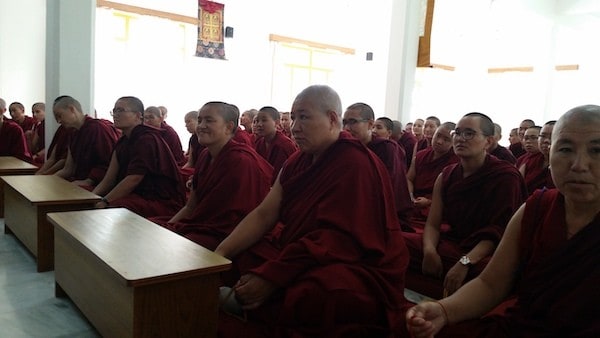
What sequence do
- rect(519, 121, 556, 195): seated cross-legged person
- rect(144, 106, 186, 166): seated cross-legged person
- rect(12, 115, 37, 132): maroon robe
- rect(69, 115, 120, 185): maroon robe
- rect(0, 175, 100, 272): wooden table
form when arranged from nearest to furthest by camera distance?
rect(0, 175, 100, 272): wooden table < rect(519, 121, 556, 195): seated cross-legged person < rect(69, 115, 120, 185): maroon robe < rect(144, 106, 186, 166): seated cross-legged person < rect(12, 115, 37, 132): maroon robe

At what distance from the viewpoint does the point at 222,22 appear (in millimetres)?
10703

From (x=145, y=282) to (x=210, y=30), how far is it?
928 cm

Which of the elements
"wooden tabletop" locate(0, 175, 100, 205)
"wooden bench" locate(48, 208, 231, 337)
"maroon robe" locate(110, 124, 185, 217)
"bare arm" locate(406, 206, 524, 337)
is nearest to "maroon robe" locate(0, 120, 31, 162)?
"wooden tabletop" locate(0, 175, 100, 205)

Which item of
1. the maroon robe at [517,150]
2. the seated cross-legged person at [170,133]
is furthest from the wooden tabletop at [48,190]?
the maroon robe at [517,150]

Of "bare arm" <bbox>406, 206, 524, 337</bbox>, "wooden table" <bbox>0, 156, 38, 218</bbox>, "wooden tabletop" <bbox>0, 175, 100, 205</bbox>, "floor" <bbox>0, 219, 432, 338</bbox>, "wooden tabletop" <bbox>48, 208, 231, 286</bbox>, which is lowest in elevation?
"floor" <bbox>0, 219, 432, 338</bbox>

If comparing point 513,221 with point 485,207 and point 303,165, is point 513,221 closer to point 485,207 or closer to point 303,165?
point 303,165

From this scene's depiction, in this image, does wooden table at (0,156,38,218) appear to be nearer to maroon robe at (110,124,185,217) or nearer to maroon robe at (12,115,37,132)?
maroon robe at (110,124,185,217)

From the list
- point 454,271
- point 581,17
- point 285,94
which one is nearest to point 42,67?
point 285,94

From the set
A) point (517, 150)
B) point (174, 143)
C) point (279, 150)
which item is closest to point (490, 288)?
point (279, 150)

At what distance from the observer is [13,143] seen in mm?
6930

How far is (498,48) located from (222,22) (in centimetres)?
926

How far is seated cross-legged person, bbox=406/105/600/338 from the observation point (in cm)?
160

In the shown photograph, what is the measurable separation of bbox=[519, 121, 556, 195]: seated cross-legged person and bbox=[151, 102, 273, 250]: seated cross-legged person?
2717 mm

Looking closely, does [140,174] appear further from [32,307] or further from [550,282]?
[550,282]
